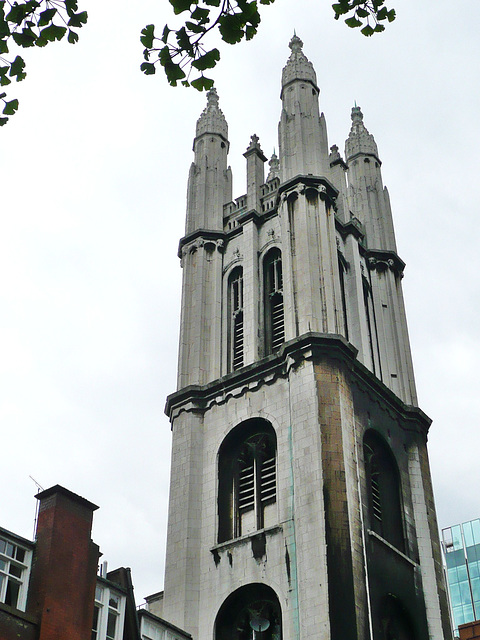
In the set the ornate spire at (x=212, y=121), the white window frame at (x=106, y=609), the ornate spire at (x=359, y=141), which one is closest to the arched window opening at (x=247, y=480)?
the white window frame at (x=106, y=609)

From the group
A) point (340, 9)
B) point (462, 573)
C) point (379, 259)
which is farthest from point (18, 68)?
point (462, 573)

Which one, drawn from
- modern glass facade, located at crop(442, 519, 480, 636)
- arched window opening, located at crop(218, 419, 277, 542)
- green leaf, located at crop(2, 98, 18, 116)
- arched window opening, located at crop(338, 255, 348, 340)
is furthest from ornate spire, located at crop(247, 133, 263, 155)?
modern glass facade, located at crop(442, 519, 480, 636)

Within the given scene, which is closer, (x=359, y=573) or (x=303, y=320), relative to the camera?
(x=359, y=573)

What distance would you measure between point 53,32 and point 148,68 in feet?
4.50

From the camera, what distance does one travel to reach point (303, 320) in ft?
149

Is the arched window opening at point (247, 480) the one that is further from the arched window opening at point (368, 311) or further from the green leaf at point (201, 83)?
the green leaf at point (201, 83)

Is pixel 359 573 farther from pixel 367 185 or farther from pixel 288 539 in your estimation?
pixel 367 185

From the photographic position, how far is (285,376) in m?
44.5

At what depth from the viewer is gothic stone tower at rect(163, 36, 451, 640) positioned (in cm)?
3894

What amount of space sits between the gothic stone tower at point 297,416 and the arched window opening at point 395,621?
Result: 11 cm

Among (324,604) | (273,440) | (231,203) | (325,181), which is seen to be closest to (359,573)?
(324,604)

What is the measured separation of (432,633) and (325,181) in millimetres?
21362

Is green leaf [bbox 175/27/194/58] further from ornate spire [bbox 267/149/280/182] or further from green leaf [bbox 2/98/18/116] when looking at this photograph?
ornate spire [bbox 267/149/280/182]

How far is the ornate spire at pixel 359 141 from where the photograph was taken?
60.5 metres
